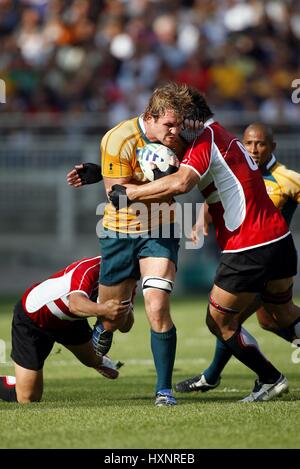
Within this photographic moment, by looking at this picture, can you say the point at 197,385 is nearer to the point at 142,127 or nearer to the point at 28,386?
the point at 28,386

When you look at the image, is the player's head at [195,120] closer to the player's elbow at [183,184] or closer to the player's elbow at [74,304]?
the player's elbow at [183,184]

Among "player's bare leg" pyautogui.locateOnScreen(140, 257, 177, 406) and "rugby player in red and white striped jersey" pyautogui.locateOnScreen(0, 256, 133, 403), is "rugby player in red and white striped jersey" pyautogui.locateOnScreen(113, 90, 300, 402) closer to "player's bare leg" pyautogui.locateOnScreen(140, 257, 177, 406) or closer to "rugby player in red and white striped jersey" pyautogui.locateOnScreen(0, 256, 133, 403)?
"player's bare leg" pyautogui.locateOnScreen(140, 257, 177, 406)

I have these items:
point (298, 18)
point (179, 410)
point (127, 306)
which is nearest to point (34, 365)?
point (127, 306)

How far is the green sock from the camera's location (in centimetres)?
706

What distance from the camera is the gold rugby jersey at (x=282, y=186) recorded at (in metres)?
8.08

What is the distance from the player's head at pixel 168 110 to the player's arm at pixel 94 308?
1.16 m

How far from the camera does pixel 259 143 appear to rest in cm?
812

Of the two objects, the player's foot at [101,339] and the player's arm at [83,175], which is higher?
the player's arm at [83,175]

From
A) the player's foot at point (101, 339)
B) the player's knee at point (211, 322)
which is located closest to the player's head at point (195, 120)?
the player's knee at point (211, 322)

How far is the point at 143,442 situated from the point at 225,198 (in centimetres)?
208

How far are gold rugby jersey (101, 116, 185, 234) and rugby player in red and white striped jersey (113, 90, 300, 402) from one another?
36 cm

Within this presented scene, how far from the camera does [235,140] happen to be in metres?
7.07

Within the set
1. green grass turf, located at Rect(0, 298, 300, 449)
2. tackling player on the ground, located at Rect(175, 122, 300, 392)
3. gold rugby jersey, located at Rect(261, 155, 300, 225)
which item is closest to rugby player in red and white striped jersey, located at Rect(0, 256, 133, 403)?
green grass turf, located at Rect(0, 298, 300, 449)
